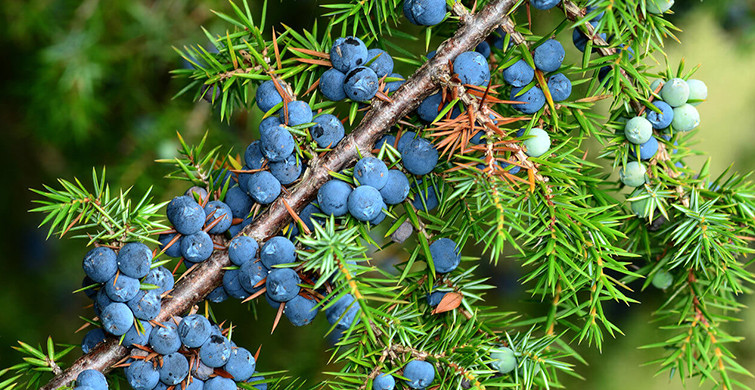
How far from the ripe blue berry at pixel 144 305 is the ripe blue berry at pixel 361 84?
0.25 meters

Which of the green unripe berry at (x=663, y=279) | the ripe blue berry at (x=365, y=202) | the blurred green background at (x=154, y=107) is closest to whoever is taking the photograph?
the ripe blue berry at (x=365, y=202)

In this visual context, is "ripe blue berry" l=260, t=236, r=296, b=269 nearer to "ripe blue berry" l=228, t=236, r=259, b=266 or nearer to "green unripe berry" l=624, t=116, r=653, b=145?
"ripe blue berry" l=228, t=236, r=259, b=266

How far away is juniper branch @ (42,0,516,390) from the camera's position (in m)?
0.48

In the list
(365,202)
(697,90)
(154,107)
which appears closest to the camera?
(365,202)

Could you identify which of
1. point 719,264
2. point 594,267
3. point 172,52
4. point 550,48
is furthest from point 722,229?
point 172,52

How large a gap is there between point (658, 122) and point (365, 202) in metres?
0.31

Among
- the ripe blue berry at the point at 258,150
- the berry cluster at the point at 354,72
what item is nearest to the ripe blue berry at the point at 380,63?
the berry cluster at the point at 354,72

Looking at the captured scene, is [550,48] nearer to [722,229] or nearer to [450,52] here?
[450,52]

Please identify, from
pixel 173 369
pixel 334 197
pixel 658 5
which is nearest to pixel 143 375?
pixel 173 369

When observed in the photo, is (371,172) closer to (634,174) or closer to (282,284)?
(282,284)

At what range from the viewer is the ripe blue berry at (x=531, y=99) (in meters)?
0.48

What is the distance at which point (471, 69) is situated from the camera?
46cm

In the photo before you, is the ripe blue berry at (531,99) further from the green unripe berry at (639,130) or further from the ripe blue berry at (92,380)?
the ripe blue berry at (92,380)

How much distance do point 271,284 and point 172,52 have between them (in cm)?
74
